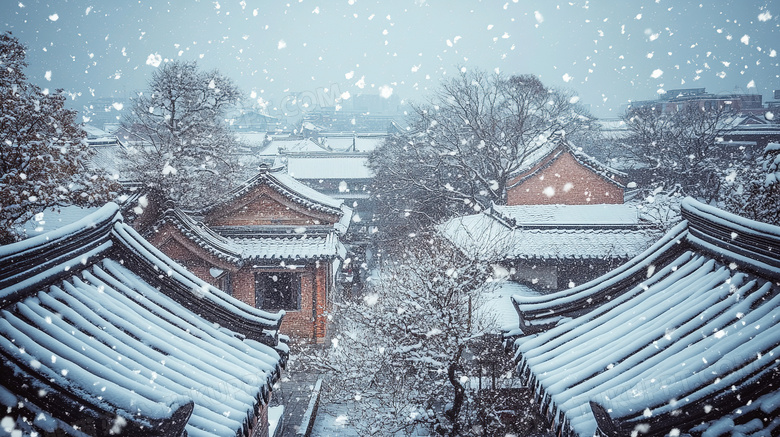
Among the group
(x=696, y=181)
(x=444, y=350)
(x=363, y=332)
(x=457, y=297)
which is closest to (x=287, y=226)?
(x=363, y=332)

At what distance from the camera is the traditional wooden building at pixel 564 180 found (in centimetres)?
2320

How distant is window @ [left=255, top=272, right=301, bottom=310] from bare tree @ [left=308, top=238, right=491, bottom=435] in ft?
20.9

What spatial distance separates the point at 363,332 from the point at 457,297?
2584mm

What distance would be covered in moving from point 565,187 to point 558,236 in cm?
863

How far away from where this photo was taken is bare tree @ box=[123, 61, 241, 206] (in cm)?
2241

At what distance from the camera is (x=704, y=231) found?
5301 mm

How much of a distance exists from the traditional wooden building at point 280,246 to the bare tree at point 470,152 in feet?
30.4

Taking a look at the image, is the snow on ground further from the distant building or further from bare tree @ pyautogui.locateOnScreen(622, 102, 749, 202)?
the distant building

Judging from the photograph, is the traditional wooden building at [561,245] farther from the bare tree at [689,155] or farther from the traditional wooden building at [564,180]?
the bare tree at [689,155]

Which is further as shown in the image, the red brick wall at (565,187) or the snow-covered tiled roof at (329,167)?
the snow-covered tiled roof at (329,167)

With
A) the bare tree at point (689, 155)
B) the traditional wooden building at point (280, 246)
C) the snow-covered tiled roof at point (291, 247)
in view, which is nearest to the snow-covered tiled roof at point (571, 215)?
the bare tree at point (689, 155)

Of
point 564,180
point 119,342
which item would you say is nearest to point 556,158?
point 564,180

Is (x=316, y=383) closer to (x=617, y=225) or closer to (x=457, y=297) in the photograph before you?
(x=457, y=297)

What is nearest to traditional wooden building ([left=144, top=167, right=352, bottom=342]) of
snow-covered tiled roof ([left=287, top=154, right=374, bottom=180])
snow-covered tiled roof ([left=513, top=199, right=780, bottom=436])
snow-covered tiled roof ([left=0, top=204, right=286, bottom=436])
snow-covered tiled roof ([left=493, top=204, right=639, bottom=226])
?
snow-covered tiled roof ([left=493, top=204, right=639, bottom=226])
